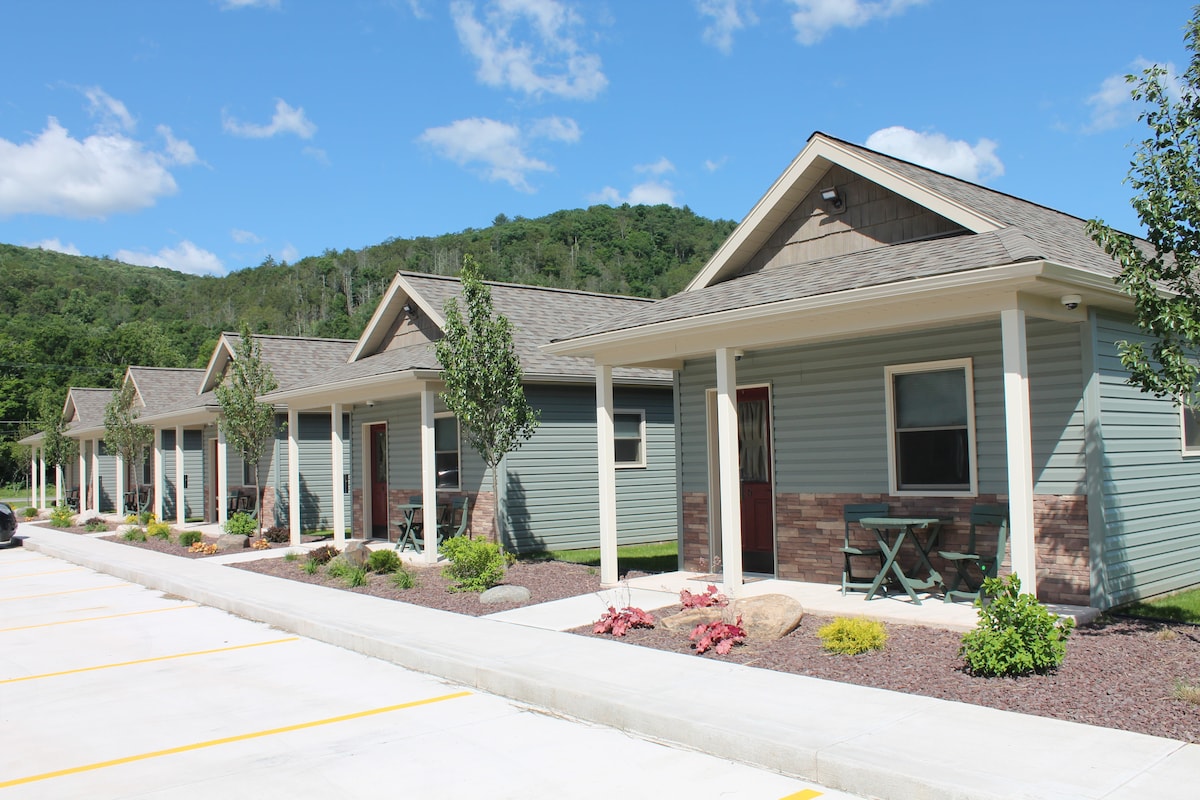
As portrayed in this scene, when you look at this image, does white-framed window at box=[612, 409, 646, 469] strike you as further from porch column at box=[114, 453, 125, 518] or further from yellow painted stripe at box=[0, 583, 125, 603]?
porch column at box=[114, 453, 125, 518]

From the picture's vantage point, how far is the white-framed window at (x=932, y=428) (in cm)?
1030

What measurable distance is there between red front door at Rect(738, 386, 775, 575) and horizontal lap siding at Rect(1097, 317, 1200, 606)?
4.14m

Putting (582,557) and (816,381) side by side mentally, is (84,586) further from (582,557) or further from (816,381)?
(816,381)

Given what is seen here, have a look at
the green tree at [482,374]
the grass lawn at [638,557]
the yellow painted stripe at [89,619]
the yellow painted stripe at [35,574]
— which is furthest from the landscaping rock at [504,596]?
the yellow painted stripe at [35,574]

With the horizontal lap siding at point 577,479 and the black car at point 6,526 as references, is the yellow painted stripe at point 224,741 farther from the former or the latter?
the black car at point 6,526

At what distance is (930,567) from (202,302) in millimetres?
103609

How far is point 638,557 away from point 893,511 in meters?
6.57

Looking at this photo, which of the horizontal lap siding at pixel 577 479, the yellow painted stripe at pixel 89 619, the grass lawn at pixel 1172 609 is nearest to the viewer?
the grass lawn at pixel 1172 609

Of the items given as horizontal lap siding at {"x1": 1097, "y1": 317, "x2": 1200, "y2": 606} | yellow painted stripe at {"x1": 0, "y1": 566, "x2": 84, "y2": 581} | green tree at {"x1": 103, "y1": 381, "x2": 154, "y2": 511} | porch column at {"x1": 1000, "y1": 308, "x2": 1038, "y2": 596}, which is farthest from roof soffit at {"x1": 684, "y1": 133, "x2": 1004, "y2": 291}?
green tree at {"x1": 103, "y1": 381, "x2": 154, "y2": 511}

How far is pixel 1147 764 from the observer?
5.13 meters

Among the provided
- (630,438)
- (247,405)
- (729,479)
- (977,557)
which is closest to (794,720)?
(977,557)

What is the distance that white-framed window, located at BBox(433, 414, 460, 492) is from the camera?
18016 millimetres

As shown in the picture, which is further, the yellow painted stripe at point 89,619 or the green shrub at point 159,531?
the green shrub at point 159,531

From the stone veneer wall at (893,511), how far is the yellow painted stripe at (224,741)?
5.39m
